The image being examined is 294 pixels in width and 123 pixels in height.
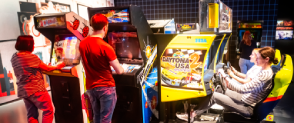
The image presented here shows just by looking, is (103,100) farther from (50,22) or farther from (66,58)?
(50,22)

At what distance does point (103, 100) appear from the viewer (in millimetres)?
1967

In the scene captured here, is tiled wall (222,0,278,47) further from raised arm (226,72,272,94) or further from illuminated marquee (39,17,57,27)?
illuminated marquee (39,17,57,27)

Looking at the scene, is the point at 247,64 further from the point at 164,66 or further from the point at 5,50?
the point at 5,50

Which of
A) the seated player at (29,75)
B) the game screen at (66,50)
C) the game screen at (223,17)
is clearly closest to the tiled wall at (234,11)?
the game screen at (223,17)

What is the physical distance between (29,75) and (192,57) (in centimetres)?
188

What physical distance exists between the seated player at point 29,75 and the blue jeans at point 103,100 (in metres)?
0.70

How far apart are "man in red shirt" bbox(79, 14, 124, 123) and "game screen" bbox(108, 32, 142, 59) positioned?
55 centimetres

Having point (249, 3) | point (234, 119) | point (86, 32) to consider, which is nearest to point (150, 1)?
point (249, 3)

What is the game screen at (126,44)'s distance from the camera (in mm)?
2463

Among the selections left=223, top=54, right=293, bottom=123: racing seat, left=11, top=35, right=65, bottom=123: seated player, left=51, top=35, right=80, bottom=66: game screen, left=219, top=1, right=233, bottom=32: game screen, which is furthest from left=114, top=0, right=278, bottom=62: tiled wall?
left=11, top=35, right=65, bottom=123: seated player

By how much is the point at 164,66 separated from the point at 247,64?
3170mm

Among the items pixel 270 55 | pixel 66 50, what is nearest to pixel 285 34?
pixel 270 55

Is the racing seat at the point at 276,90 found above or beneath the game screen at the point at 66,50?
beneath

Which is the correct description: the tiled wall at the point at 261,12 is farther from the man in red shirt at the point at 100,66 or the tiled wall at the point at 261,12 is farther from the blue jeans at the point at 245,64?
the man in red shirt at the point at 100,66
